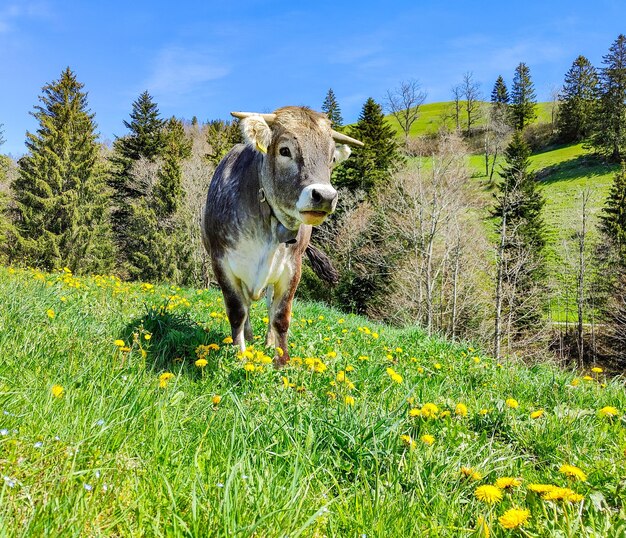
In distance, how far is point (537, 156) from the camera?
275 ft

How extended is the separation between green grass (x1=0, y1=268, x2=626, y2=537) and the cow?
79cm

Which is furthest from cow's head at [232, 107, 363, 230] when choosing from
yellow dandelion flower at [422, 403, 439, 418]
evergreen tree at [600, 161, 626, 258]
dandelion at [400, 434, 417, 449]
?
evergreen tree at [600, 161, 626, 258]

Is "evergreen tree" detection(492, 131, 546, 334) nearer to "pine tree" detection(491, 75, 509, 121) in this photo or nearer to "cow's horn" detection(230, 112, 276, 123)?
"cow's horn" detection(230, 112, 276, 123)

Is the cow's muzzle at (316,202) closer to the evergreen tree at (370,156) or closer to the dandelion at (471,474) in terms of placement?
the dandelion at (471,474)

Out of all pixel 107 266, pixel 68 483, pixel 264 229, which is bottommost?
pixel 107 266

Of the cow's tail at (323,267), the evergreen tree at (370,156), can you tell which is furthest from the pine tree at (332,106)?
the cow's tail at (323,267)

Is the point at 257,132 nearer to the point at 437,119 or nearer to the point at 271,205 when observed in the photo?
the point at 271,205

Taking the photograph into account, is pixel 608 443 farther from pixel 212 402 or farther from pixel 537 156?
pixel 537 156

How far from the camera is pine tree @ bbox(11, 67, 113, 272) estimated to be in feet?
125

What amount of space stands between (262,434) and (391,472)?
720mm

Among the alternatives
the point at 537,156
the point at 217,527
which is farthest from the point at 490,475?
the point at 537,156

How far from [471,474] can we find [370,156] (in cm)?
4738

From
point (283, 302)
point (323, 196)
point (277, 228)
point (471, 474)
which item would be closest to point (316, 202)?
point (323, 196)

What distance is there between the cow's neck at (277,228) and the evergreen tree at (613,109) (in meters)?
81.5
